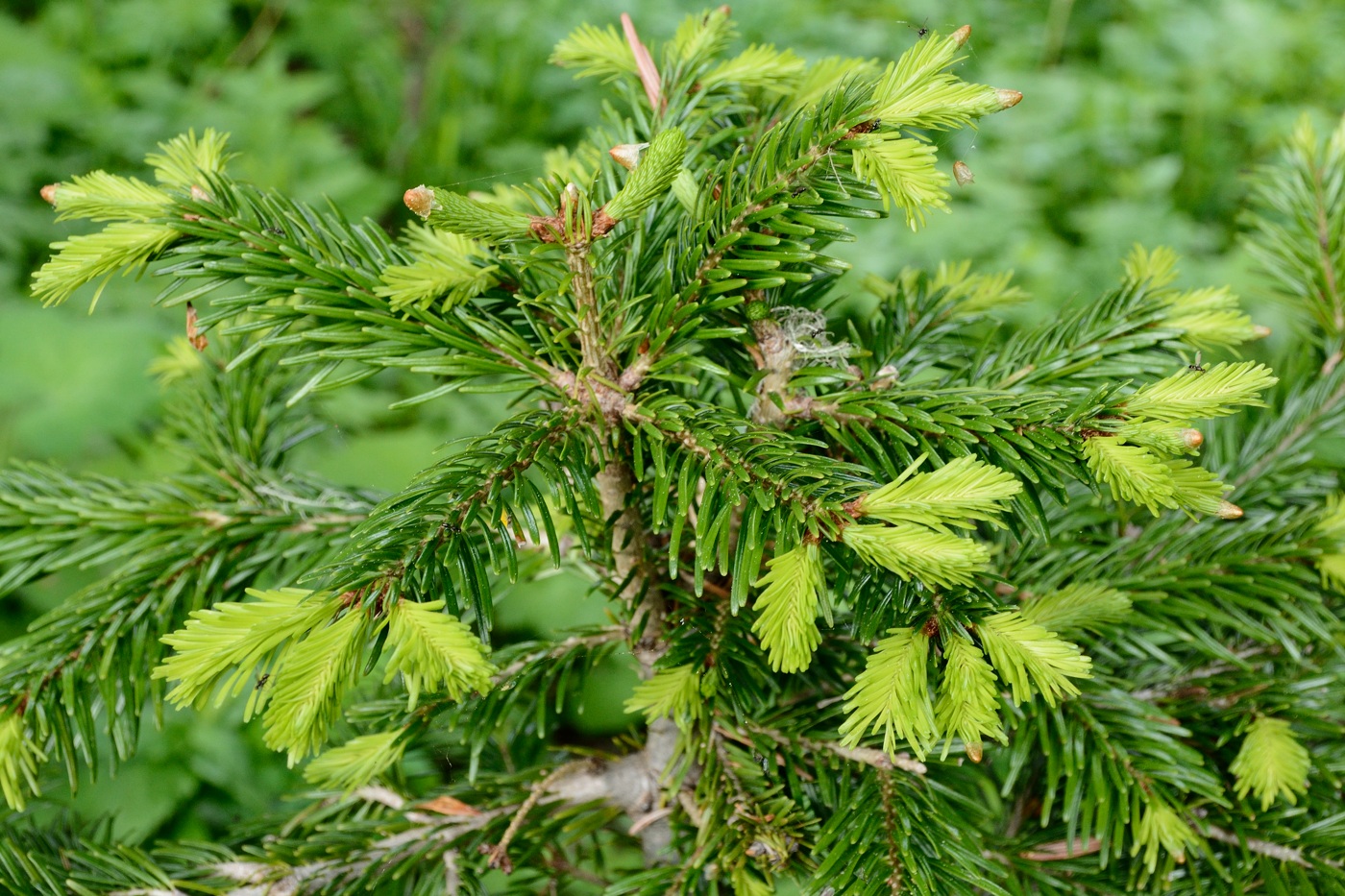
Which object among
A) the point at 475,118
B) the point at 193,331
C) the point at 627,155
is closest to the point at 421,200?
the point at 627,155

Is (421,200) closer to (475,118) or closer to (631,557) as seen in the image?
(631,557)

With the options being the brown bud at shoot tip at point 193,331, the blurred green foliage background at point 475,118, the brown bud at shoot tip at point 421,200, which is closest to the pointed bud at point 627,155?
the brown bud at shoot tip at point 421,200

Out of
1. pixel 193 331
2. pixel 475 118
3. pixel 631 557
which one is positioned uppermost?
pixel 193 331

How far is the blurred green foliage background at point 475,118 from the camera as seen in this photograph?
2164 millimetres

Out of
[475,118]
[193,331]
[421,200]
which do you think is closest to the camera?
[421,200]

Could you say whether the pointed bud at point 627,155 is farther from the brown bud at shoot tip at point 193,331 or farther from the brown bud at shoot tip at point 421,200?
the brown bud at shoot tip at point 193,331

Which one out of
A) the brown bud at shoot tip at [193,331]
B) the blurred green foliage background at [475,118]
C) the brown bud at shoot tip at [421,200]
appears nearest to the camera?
the brown bud at shoot tip at [421,200]

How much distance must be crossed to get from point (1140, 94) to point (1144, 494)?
277 centimetres

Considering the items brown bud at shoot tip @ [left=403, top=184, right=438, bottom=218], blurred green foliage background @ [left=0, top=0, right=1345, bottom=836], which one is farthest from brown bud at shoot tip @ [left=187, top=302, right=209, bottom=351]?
blurred green foliage background @ [left=0, top=0, right=1345, bottom=836]

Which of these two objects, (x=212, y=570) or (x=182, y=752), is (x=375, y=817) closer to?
(x=212, y=570)

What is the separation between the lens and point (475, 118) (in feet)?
9.08

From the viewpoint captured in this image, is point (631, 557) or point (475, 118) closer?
point (631, 557)

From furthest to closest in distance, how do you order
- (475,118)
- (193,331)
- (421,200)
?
(475,118) < (193,331) < (421,200)

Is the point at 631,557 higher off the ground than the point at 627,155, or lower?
lower
